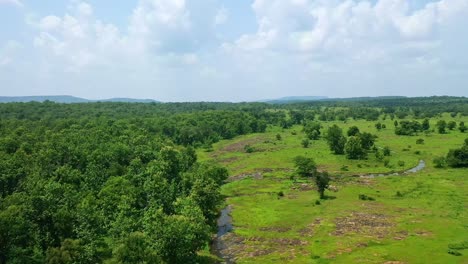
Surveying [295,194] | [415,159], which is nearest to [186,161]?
[295,194]

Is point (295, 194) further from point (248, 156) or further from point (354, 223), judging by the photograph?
point (248, 156)

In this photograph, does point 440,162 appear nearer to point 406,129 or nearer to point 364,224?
point 364,224

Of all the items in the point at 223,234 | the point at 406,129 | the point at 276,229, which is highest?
the point at 406,129

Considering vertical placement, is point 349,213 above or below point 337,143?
below

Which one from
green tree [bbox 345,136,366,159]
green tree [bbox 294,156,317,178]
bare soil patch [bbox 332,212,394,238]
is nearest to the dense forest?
bare soil patch [bbox 332,212,394,238]

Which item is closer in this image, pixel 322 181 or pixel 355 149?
pixel 322 181

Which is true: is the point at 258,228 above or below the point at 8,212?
below

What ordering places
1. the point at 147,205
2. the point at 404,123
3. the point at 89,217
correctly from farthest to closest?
the point at 404,123
the point at 147,205
the point at 89,217

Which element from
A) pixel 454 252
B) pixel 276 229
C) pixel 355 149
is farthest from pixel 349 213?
pixel 355 149

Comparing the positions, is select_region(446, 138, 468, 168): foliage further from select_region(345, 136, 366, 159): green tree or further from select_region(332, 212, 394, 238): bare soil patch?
select_region(332, 212, 394, 238): bare soil patch
